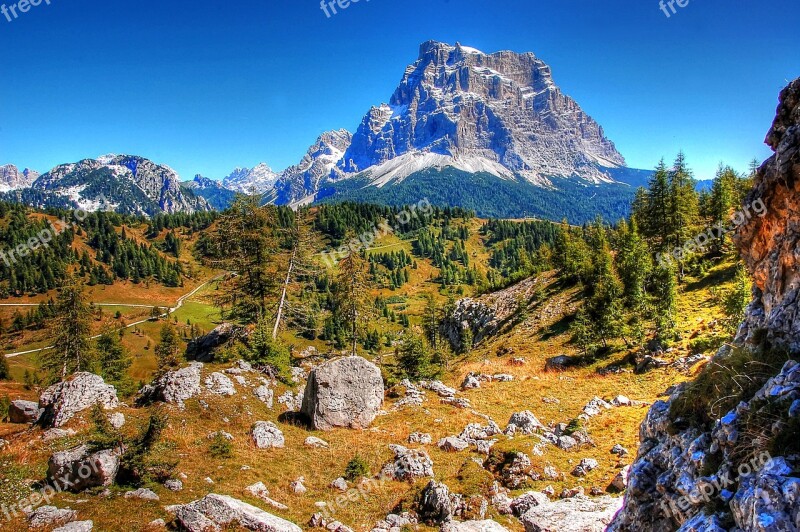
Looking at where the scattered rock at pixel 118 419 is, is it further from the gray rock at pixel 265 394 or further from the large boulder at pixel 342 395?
the large boulder at pixel 342 395

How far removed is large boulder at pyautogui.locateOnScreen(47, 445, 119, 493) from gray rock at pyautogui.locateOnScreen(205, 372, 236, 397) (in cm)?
1228

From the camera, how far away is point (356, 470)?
20797mm

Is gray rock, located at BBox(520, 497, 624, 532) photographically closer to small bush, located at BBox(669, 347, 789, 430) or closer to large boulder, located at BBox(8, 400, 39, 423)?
small bush, located at BBox(669, 347, 789, 430)

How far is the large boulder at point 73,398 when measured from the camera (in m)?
21.6

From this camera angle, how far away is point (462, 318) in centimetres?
9262

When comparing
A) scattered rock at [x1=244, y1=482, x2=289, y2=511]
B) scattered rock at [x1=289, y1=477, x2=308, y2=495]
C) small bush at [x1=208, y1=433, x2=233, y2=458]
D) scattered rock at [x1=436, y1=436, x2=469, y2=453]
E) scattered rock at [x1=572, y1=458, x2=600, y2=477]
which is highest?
small bush at [x1=208, y1=433, x2=233, y2=458]

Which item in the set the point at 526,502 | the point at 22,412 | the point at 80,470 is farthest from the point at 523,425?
the point at 22,412

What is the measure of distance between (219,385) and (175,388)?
2.73 metres

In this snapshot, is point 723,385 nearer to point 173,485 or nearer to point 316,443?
point 173,485

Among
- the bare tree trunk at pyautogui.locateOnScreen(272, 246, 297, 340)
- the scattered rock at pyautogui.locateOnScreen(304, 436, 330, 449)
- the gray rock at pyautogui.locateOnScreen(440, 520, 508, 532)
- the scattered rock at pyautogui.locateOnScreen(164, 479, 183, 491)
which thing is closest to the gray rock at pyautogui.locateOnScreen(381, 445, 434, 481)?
the gray rock at pyautogui.locateOnScreen(440, 520, 508, 532)

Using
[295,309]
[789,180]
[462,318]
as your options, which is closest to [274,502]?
[789,180]

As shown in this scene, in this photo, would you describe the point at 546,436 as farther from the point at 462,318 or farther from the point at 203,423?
the point at 462,318

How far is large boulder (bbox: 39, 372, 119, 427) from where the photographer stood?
21.6 metres

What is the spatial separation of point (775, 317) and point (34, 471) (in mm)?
24736
